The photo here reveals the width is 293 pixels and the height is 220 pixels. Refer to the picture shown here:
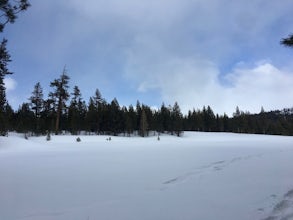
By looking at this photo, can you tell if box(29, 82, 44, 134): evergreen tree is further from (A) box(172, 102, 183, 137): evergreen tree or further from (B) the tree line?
(A) box(172, 102, 183, 137): evergreen tree

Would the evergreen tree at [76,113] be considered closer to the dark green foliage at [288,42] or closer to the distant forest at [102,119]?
the distant forest at [102,119]

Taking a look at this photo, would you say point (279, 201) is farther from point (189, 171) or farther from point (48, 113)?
point (48, 113)

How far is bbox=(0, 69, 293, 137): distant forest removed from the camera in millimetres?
49684

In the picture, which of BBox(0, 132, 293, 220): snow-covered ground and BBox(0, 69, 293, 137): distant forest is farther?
BBox(0, 69, 293, 137): distant forest

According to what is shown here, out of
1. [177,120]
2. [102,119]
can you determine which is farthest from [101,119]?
[177,120]

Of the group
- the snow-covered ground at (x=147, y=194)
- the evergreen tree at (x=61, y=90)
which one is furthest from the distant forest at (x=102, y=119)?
the snow-covered ground at (x=147, y=194)

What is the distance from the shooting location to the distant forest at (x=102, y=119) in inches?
1956

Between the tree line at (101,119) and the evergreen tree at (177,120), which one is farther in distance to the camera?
the evergreen tree at (177,120)

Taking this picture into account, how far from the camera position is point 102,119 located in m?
61.3

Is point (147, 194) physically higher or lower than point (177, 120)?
lower

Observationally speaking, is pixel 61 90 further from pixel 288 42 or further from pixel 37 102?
pixel 288 42

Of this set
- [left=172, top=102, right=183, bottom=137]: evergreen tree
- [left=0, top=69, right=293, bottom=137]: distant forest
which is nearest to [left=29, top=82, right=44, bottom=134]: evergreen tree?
[left=0, top=69, right=293, bottom=137]: distant forest

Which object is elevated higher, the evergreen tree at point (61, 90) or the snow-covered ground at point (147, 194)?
the evergreen tree at point (61, 90)

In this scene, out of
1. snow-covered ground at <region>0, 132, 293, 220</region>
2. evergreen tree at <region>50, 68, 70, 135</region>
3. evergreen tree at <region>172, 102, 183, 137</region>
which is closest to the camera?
snow-covered ground at <region>0, 132, 293, 220</region>
